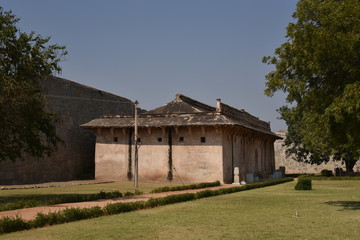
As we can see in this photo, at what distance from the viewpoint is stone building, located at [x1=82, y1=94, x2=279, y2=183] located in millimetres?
32656

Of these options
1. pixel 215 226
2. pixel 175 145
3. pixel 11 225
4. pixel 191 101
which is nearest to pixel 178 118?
pixel 175 145

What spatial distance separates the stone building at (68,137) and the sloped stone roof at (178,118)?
198cm

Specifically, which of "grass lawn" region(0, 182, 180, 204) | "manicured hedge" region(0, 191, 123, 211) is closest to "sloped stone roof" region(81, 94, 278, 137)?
"grass lawn" region(0, 182, 180, 204)

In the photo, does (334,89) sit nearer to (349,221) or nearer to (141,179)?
(349,221)

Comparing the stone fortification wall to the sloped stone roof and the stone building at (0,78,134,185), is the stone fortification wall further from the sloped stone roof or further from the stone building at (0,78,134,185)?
the stone building at (0,78,134,185)

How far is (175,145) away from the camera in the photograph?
33.8m

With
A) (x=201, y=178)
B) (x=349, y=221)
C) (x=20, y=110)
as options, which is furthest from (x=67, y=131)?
(x=349, y=221)

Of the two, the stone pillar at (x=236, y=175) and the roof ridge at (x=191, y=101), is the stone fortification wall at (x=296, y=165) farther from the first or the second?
the stone pillar at (x=236, y=175)

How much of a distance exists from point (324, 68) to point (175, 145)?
21367mm

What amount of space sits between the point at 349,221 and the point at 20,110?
1292 centimetres

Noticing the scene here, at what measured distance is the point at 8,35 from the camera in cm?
1667

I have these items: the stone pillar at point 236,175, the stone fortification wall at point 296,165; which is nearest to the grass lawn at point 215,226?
the stone pillar at point 236,175

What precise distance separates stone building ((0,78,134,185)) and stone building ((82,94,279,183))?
214 centimetres

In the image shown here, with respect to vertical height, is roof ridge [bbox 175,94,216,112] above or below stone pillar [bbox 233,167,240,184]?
above
